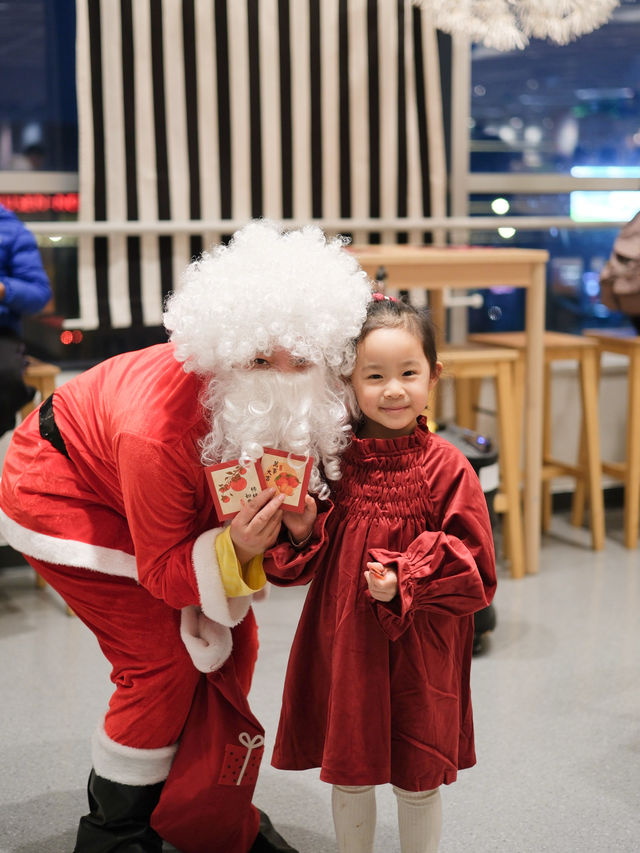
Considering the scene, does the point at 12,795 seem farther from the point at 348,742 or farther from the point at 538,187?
the point at 538,187

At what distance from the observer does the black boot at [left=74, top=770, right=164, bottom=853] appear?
167 centimetres

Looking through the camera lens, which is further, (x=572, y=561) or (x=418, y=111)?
(x=418, y=111)

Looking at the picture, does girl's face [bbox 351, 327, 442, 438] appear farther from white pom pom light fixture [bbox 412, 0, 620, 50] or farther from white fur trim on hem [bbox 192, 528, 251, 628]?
white pom pom light fixture [bbox 412, 0, 620, 50]

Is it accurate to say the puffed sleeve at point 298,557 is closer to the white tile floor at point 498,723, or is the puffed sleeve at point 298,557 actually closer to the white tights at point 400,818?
the white tights at point 400,818

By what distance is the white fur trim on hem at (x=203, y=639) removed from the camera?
5.38ft

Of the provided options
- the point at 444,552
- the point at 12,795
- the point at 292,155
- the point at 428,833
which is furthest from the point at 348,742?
the point at 292,155

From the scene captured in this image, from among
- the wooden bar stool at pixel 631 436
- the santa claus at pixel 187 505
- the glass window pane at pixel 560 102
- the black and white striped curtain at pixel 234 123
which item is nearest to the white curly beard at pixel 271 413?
the santa claus at pixel 187 505

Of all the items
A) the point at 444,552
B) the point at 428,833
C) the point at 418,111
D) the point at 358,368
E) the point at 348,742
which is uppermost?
the point at 418,111

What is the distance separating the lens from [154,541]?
1518 mm

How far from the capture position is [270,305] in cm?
141

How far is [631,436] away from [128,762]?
2.51m

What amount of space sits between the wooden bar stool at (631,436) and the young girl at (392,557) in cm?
223

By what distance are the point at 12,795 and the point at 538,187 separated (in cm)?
313

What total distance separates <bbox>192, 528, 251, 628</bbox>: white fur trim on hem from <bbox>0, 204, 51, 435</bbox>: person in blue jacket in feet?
4.70
